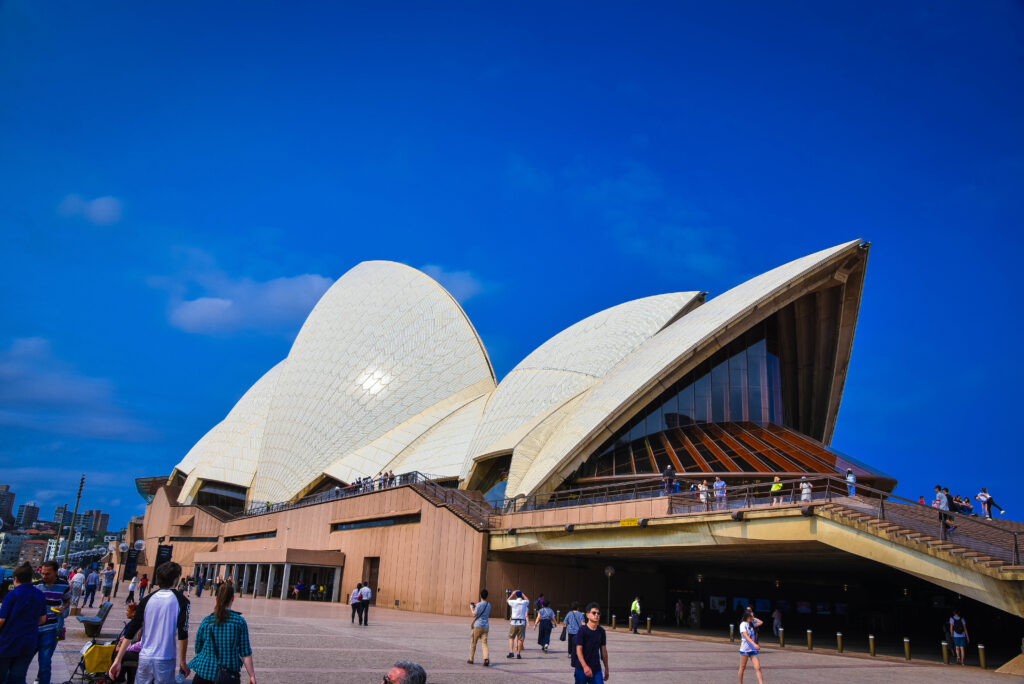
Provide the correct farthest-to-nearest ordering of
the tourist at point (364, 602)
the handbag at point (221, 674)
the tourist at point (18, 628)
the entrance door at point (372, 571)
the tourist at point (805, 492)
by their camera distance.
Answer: the entrance door at point (372, 571) < the tourist at point (364, 602) < the tourist at point (805, 492) < the tourist at point (18, 628) < the handbag at point (221, 674)

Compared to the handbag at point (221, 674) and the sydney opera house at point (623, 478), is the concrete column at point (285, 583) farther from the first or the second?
the handbag at point (221, 674)

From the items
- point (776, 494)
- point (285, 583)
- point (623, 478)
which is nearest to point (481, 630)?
→ point (776, 494)

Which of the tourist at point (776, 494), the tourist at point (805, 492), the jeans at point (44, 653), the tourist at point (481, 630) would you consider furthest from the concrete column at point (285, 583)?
the jeans at point (44, 653)

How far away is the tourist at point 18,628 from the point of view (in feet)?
19.2

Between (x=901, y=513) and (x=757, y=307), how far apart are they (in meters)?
12.9

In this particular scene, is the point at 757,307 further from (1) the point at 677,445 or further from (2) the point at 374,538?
(2) the point at 374,538

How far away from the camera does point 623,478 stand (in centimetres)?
2558

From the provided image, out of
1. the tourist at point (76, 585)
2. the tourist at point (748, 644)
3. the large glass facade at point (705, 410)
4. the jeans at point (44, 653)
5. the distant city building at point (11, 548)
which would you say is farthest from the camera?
the distant city building at point (11, 548)

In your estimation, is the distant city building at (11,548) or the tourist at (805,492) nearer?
the tourist at (805,492)

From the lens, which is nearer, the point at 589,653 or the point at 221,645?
the point at 221,645

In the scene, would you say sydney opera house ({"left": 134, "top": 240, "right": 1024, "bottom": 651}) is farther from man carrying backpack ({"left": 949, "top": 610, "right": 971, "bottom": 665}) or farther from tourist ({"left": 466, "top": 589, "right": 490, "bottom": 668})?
tourist ({"left": 466, "top": 589, "right": 490, "bottom": 668})

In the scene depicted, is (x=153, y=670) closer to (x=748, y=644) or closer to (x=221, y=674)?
(x=221, y=674)

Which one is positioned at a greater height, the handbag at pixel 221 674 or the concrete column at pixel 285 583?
the handbag at pixel 221 674

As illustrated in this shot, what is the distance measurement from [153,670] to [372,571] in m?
26.4
